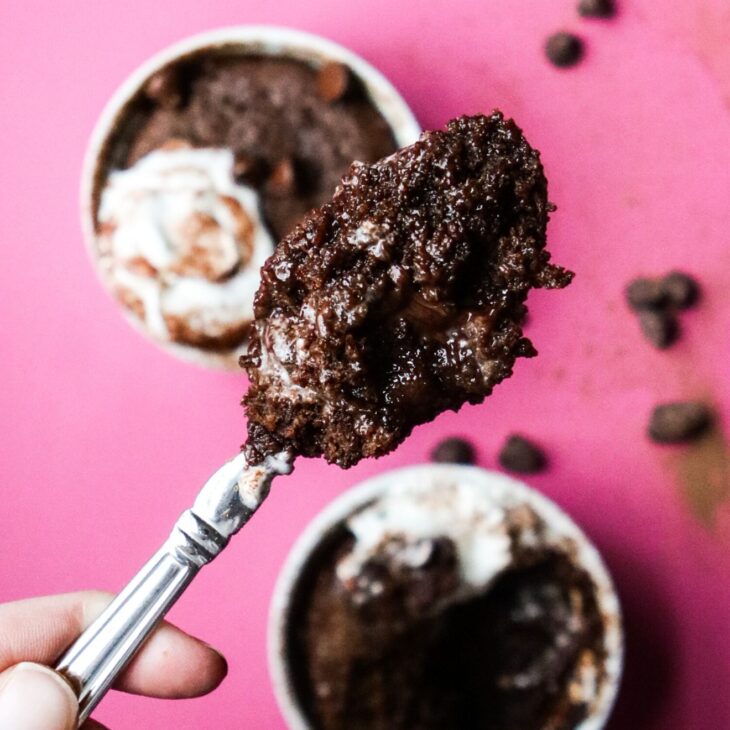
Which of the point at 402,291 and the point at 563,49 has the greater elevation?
the point at 563,49

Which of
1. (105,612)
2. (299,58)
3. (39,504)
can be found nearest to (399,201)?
(105,612)

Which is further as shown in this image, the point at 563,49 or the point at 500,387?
the point at 500,387

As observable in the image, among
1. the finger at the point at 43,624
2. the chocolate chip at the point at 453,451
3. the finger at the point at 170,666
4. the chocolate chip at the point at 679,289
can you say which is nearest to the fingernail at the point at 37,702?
the finger at the point at 43,624

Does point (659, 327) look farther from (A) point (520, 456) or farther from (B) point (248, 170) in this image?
(B) point (248, 170)

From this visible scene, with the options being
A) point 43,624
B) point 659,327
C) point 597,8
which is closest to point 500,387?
point 659,327

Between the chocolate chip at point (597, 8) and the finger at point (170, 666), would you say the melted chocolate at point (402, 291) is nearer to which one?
the finger at point (170, 666)

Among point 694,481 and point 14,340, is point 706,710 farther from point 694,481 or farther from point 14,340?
point 14,340

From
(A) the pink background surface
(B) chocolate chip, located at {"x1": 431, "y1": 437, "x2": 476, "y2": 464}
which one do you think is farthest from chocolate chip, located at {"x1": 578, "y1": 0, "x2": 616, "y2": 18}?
(B) chocolate chip, located at {"x1": 431, "y1": 437, "x2": 476, "y2": 464}
